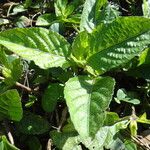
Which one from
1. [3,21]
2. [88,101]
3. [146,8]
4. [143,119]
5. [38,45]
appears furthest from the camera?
[3,21]

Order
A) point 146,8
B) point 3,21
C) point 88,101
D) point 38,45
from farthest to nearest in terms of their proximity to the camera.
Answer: point 3,21 < point 146,8 < point 38,45 < point 88,101

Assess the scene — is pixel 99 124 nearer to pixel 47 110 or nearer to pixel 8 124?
pixel 47 110

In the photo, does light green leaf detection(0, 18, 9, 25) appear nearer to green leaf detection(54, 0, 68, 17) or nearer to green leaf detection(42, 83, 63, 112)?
green leaf detection(54, 0, 68, 17)

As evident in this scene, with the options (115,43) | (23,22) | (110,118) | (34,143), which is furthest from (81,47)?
(23,22)

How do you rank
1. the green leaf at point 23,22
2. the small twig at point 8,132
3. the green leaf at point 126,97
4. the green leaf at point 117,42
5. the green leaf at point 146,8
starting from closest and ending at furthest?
1. the green leaf at point 117,42
2. the small twig at point 8,132
3. the green leaf at point 126,97
4. the green leaf at point 146,8
5. the green leaf at point 23,22

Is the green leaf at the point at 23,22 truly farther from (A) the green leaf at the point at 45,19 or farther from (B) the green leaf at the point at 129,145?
(B) the green leaf at the point at 129,145

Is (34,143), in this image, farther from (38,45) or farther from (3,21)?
(3,21)

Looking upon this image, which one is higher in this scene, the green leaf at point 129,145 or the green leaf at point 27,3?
the green leaf at point 27,3

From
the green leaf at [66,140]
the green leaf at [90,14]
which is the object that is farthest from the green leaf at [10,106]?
the green leaf at [90,14]
